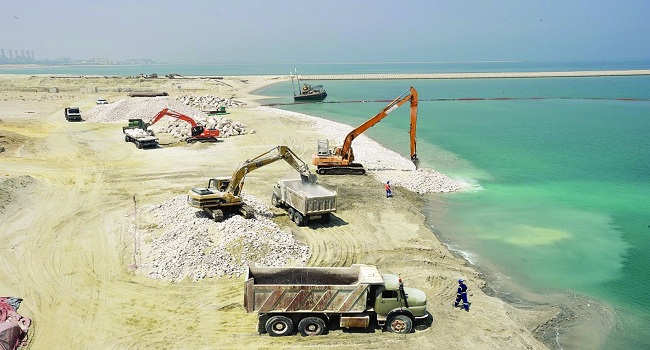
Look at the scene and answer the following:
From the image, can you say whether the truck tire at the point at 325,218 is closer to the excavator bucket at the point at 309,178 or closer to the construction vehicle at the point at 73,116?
the excavator bucket at the point at 309,178

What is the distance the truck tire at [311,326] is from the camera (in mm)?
12227

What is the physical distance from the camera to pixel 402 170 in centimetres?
3081

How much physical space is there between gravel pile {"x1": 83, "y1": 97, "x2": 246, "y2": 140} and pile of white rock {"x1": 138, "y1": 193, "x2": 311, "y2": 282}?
24309mm

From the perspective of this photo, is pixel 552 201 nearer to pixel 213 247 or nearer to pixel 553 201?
pixel 553 201

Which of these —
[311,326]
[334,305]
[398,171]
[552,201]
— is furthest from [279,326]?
[552,201]

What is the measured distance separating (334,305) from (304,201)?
25.4ft

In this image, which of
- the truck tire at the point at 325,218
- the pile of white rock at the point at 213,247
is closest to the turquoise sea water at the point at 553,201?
the truck tire at the point at 325,218

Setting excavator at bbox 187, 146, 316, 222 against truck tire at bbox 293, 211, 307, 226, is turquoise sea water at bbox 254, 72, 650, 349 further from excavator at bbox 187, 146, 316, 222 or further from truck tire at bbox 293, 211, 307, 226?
excavator at bbox 187, 146, 316, 222

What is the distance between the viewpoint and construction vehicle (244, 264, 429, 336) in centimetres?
1198

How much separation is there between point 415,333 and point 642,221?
17.7 m

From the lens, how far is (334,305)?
1220 cm

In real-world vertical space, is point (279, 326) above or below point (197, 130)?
below

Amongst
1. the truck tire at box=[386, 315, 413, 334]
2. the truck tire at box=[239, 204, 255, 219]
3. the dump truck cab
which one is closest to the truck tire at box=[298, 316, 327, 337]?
the dump truck cab

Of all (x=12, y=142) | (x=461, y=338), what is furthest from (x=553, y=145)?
(x=12, y=142)
